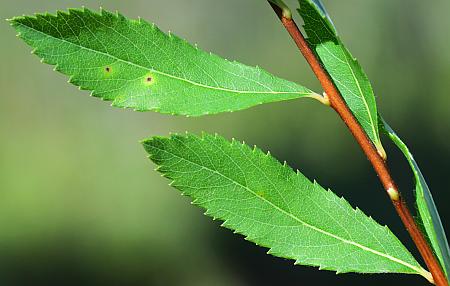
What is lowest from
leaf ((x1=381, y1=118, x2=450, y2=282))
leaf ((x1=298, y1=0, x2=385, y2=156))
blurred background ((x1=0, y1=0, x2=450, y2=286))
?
leaf ((x1=381, y1=118, x2=450, y2=282))

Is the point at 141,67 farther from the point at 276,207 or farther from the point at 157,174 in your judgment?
the point at 157,174

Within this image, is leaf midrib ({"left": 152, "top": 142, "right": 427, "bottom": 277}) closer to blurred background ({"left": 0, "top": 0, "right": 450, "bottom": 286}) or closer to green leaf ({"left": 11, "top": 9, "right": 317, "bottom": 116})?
green leaf ({"left": 11, "top": 9, "right": 317, "bottom": 116})

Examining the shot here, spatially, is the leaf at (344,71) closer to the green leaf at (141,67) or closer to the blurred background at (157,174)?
the green leaf at (141,67)

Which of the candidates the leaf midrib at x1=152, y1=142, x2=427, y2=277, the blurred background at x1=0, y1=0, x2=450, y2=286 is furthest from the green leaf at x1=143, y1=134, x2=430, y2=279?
the blurred background at x1=0, y1=0, x2=450, y2=286

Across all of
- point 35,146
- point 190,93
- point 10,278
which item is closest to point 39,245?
point 10,278

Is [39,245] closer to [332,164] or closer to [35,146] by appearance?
[35,146]
